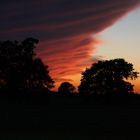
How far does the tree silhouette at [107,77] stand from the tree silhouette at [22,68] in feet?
57.1

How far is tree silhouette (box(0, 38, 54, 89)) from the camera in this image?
5441 centimetres

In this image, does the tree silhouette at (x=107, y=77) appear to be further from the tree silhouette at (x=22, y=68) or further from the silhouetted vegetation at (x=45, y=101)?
the tree silhouette at (x=22, y=68)

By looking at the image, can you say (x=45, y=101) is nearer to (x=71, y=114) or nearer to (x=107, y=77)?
(x=71, y=114)

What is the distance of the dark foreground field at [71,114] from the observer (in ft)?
136

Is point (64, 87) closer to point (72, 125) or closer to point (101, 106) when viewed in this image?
point (101, 106)

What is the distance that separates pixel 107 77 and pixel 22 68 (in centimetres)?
2079

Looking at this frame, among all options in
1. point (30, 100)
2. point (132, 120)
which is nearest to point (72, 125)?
point (132, 120)

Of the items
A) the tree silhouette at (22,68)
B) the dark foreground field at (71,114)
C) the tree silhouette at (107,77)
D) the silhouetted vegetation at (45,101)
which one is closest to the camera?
the dark foreground field at (71,114)

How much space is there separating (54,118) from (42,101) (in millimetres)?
6631

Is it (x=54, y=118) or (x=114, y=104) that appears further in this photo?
(x=114, y=104)

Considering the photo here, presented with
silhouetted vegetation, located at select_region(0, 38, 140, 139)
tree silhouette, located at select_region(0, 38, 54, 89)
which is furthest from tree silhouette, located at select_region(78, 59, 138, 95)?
tree silhouette, located at select_region(0, 38, 54, 89)

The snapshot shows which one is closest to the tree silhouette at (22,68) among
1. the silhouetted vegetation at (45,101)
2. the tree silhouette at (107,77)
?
the silhouetted vegetation at (45,101)

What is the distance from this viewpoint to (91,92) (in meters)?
70.9

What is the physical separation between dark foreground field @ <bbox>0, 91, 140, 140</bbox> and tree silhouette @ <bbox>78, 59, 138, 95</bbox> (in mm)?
1909
